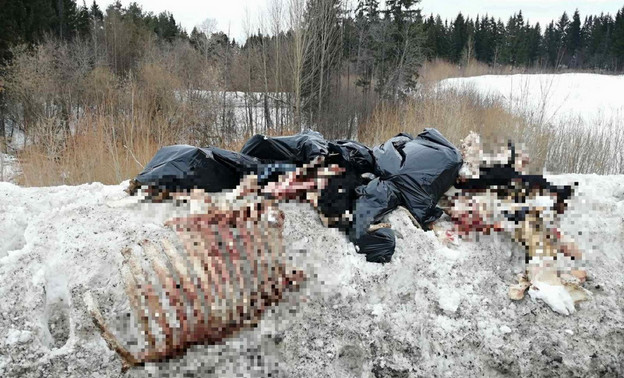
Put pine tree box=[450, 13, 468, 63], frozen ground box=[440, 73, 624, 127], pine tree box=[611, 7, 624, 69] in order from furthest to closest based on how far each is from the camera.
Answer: pine tree box=[450, 13, 468, 63], pine tree box=[611, 7, 624, 69], frozen ground box=[440, 73, 624, 127]

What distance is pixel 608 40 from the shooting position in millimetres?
44250

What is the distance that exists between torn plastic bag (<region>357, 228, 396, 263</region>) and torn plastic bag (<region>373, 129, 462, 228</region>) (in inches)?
23.7

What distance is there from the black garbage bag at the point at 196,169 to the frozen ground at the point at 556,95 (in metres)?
6.90

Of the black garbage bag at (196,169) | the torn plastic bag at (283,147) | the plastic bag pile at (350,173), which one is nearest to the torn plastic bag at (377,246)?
the plastic bag pile at (350,173)

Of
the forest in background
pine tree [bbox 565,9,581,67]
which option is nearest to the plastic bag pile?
the forest in background

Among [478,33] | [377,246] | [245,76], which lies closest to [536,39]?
[478,33]

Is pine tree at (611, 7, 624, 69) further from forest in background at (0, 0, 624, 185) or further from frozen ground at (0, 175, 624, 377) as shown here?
frozen ground at (0, 175, 624, 377)

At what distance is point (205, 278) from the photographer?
→ 310 centimetres

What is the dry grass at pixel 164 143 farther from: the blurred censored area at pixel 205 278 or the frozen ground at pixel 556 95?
the blurred censored area at pixel 205 278

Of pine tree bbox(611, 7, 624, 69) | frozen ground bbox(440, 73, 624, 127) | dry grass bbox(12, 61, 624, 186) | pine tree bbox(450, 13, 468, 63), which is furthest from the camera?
pine tree bbox(450, 13, 468, 63)

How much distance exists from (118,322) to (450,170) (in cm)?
321

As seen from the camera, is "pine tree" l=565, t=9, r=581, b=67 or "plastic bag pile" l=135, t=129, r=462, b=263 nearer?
"plastic bag pile" l=135, t=129, r=462, b=263

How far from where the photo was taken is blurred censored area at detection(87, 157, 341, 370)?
293cm

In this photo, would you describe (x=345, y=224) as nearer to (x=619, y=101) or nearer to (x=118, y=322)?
(x=118, y=322)
